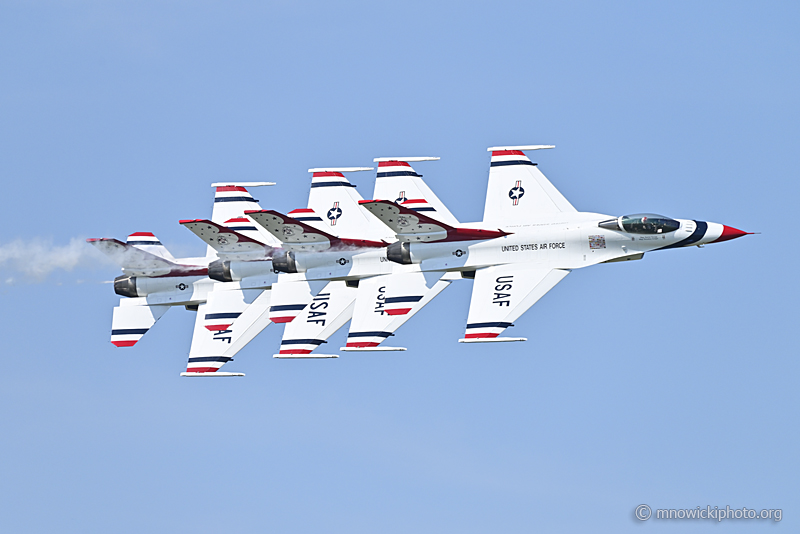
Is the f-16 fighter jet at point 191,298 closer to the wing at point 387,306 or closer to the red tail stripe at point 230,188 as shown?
the red tail stripe at point 230,188

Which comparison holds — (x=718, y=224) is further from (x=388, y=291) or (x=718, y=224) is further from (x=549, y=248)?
(x=388, y=291)

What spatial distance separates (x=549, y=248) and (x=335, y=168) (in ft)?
42.1

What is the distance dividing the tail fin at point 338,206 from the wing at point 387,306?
3.54 meters

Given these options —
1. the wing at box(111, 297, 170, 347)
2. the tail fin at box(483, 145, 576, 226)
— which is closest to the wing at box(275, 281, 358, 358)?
the wing at box(111, 297, 170, 347)

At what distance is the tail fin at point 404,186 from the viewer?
64938 mm

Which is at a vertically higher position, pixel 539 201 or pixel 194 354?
pixel 539 201

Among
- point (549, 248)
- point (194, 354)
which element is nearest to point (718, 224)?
point (549, 248)

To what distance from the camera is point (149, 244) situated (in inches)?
2635

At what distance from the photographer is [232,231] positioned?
63062mm

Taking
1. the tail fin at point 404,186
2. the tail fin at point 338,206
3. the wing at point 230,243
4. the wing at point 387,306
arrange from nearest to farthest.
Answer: the wing at point 387,306 < the wing at point 230,243 < the tail fin at point 404,186 < the tail fin at point 338,206

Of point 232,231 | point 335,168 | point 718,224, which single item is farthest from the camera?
point 335,168

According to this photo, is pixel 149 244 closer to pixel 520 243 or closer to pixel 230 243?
pixel 230 243

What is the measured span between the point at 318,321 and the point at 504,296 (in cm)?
958

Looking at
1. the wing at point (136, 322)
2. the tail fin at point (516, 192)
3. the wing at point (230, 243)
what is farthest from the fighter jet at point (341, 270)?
the wing at point (136, 322)
